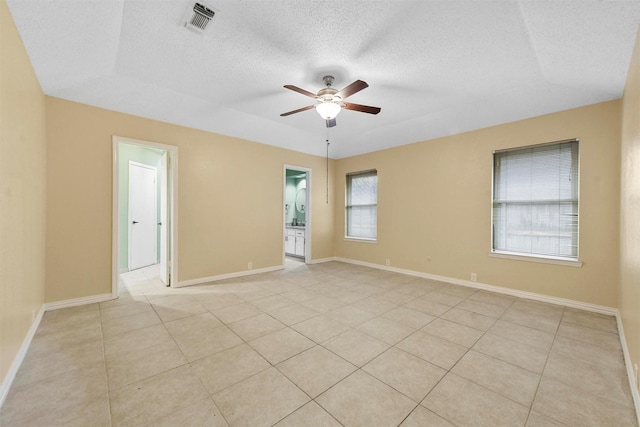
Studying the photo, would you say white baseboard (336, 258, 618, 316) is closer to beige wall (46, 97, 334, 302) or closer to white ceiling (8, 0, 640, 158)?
beige wall (46, 97, 334, 302)

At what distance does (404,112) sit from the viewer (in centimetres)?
384

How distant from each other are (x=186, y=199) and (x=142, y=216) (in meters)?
2.02

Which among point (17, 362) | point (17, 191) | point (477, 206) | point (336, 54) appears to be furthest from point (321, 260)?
point (17, 191)

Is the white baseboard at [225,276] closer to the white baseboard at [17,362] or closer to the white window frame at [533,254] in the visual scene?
the white baseboard at [17,362]

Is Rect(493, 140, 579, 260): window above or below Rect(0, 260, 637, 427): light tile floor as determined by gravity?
above

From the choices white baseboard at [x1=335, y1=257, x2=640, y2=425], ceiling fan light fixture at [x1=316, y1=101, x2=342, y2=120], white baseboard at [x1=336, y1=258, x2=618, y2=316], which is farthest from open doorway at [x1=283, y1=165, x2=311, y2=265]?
ceiling fan light fixture at [x1=316, y1=101, x2=342, y2=120]

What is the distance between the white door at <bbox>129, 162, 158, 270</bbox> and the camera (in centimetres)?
493

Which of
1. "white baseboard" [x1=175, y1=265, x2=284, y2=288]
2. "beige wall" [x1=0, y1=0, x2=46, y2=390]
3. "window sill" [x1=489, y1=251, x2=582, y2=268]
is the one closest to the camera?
"beige wall" [x1=0, y1=0, x2=46, y2=390]

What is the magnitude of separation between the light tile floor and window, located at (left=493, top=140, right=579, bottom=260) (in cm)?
83

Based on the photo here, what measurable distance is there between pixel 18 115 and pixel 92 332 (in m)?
1.99

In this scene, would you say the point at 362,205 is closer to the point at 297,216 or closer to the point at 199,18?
the point at 297,216

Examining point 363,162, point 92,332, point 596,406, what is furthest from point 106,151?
point 596,406

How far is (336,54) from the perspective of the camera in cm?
243

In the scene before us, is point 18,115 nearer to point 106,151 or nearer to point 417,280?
point 106,151
